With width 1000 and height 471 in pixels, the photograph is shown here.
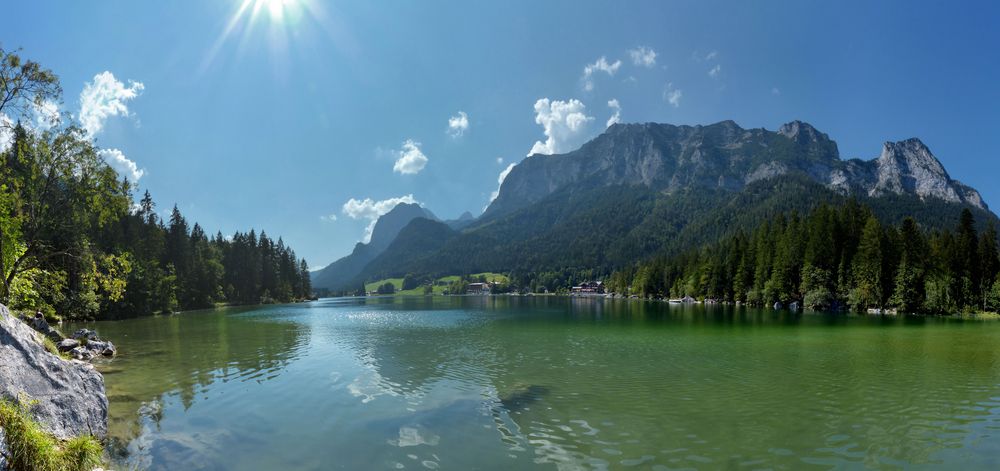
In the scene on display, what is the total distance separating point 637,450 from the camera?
14008 mm

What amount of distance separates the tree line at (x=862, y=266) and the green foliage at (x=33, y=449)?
105490 millimetres

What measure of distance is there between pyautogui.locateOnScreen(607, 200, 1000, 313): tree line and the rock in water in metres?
106

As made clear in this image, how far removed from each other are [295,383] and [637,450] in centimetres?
1963

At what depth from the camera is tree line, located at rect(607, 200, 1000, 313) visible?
79188 millimetres

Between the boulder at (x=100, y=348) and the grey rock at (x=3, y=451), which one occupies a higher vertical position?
the grey rock at (x=3, y=451)

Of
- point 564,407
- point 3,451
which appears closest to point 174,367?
point 3,451

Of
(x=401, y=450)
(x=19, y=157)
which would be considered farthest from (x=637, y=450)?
(x=19, y=157)

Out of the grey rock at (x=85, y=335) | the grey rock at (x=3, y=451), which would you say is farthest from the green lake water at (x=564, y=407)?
the grey rock at (x=3, y=451)

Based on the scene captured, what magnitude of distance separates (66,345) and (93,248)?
7864 millimetres

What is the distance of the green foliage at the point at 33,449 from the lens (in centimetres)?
880

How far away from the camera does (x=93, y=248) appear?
117ft

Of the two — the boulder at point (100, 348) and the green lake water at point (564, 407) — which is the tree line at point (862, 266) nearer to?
the green lake water at point (564, 407)

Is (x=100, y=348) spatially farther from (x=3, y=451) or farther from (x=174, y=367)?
(x=3, y=451)

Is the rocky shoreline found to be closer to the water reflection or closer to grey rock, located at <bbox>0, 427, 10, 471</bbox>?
the water reflection
